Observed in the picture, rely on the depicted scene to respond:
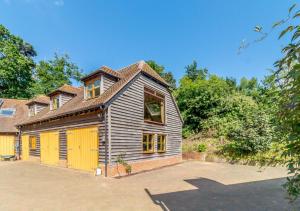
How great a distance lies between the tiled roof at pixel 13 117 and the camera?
18.6 meters

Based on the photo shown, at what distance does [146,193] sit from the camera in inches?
267

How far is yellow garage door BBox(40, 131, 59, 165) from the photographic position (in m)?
13.3

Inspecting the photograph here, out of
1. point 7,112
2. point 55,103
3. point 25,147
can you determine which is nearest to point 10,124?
point 7,112

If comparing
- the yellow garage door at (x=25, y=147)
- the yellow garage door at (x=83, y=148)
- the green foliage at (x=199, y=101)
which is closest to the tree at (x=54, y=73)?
the yellow garage door at (x=25, y=147)

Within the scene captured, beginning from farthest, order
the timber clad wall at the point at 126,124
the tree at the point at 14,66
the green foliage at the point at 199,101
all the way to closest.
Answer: the tree at the point at 14,66
the green foliage at the point at 199,101
the timber clad wall at the point at 126,124

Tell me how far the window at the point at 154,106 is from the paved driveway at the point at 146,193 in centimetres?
518

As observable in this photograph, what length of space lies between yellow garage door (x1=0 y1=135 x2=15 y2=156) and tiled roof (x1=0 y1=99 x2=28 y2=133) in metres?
0.63

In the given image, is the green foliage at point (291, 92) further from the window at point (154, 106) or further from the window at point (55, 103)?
the window at point (55, 103)

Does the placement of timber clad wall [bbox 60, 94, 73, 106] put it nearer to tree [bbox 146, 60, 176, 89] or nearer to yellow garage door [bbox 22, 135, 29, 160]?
yellow garage door [bbox 22, 135, 29, 160]

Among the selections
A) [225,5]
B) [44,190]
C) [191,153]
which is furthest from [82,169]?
[225,5]

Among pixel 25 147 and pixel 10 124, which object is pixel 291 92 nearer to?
pixel 25 147

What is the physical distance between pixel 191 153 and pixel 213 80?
9.84m

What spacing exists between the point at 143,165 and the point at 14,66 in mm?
26352

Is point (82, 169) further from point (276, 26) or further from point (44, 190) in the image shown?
point (276, 26)
